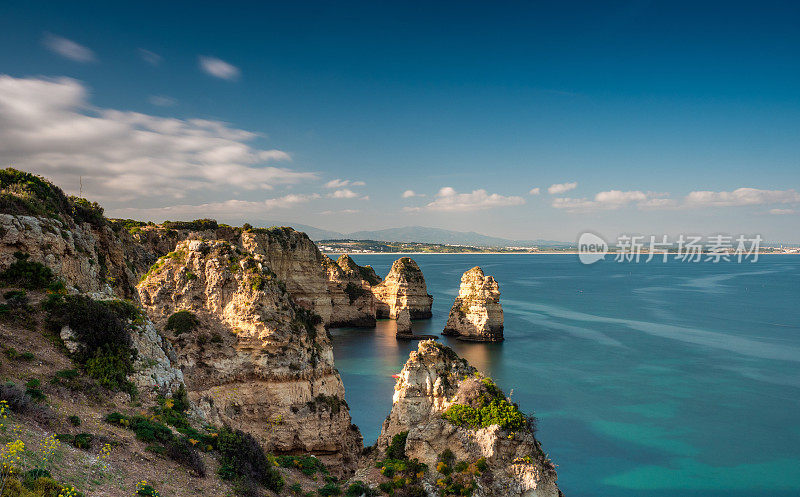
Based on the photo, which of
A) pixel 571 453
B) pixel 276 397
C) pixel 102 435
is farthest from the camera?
pixel 571 453

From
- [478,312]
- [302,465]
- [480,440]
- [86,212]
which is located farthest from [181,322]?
[478,312]

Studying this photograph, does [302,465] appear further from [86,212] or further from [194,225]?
[194,225]

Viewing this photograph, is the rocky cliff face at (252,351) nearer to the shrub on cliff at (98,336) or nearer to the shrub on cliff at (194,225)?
the shrub on cliff at (98,336)

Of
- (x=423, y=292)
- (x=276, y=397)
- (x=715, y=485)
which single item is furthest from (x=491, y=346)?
(x=276, y=397)

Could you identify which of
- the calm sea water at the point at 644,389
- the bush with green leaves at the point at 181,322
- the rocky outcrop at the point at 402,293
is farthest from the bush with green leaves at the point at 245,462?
the rocky outcrop at the point at 402,293

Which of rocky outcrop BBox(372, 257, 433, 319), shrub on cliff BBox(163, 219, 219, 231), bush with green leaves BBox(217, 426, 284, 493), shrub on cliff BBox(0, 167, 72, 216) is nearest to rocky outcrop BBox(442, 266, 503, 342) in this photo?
rocky outcrop BBox(372, 257, 433, 319)

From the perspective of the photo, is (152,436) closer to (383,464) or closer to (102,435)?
(102,435)

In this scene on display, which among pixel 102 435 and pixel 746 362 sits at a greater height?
pixel 102 435

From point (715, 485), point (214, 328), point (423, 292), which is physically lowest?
point (715, 485)
